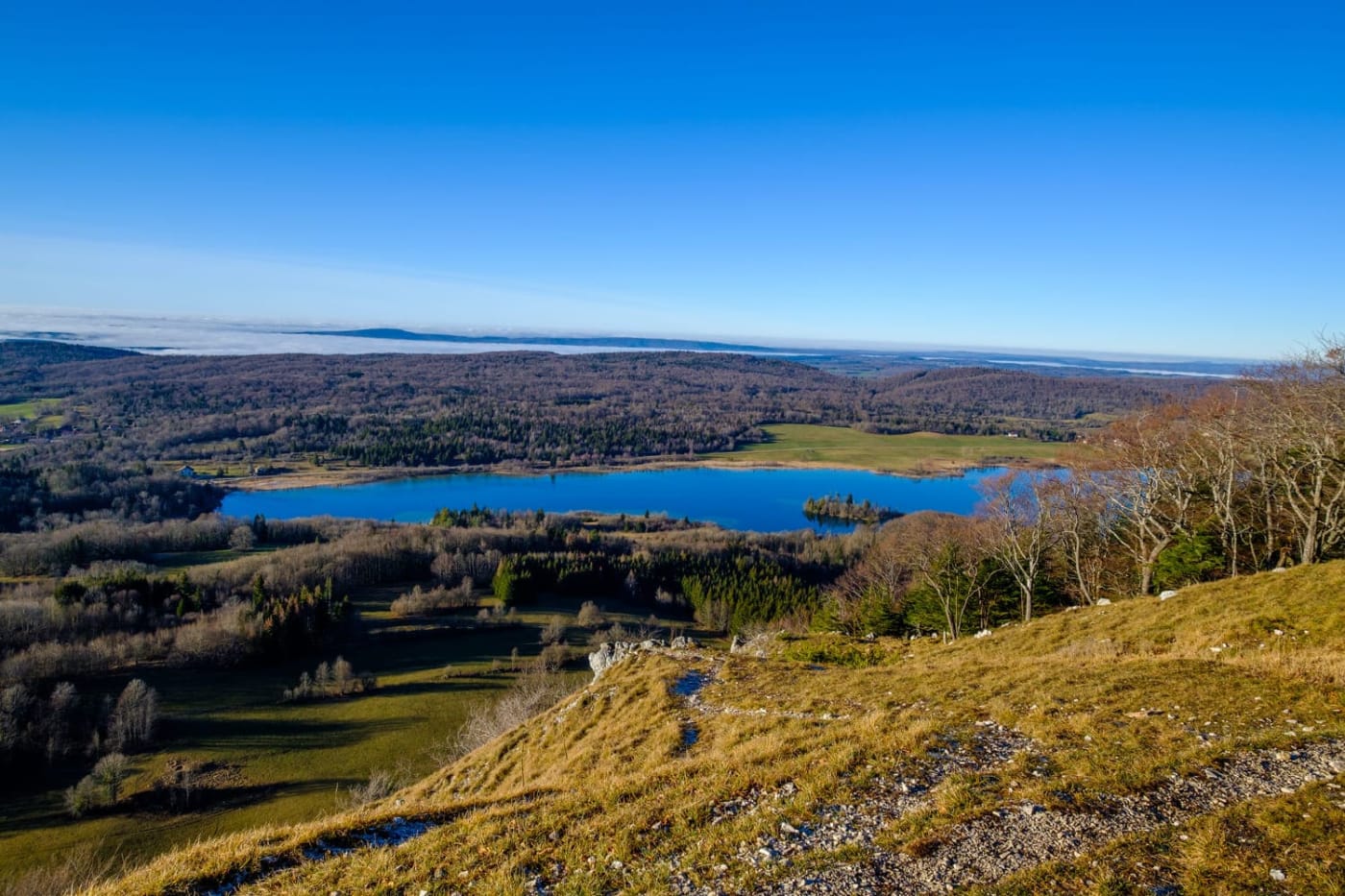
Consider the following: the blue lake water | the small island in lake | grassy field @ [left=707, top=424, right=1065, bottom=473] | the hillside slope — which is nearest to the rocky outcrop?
the hillside slope

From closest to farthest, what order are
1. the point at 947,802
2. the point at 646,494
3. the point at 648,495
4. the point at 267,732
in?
the point at 947,802 → the point at 267,732 → the point at 648,495 → the point at 646,494

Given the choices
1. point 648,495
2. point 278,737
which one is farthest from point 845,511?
point 278,737

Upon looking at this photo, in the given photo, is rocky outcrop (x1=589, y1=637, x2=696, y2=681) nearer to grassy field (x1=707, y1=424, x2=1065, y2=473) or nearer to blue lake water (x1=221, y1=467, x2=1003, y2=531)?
blue lake water (x1=221, y1=467, x2=1003, y2=531)

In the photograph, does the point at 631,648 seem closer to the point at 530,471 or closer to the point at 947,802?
the point at 947,802

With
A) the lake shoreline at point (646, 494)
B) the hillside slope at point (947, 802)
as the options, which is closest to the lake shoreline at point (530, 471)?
the lake shoreline at point (646, 494)

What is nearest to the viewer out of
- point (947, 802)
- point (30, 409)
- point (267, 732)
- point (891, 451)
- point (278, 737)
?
point (947, 802)

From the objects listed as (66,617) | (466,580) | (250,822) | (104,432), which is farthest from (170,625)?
(104,432)

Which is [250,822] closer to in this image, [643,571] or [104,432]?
[643,571]
